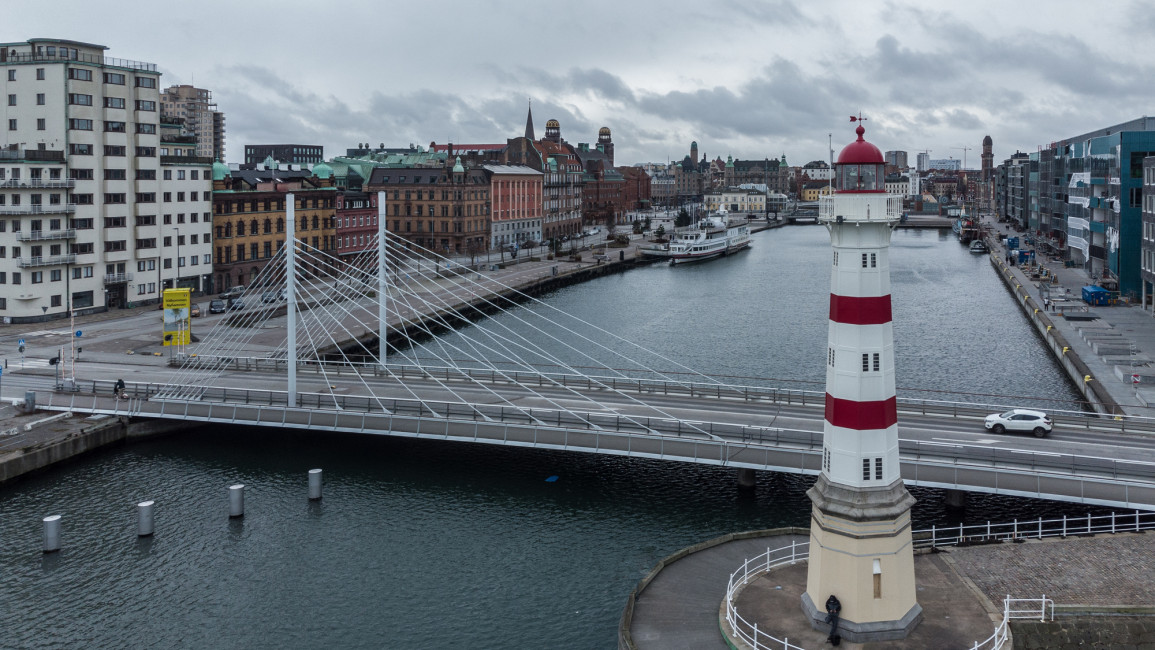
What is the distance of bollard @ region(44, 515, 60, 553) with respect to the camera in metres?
32.6

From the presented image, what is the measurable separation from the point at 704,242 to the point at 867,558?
13602 centimetres

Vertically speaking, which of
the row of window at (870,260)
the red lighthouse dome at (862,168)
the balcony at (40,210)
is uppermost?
the balcony at (40,210)

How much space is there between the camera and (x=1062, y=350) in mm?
61844

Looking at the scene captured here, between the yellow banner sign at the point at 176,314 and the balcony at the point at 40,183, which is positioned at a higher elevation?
the balcony at the point at 40,183

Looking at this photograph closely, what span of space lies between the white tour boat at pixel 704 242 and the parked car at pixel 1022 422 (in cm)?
10990

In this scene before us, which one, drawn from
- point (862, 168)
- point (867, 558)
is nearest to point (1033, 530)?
point (867, 558)

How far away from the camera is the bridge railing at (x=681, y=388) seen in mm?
39625

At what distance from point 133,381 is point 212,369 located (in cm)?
371

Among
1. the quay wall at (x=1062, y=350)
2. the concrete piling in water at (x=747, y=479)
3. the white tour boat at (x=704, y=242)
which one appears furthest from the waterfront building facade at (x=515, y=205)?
the concrete piling in water at (x=747, y=479)

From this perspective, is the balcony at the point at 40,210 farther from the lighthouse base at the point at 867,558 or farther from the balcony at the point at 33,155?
the lighthouse base at the point at 867,558

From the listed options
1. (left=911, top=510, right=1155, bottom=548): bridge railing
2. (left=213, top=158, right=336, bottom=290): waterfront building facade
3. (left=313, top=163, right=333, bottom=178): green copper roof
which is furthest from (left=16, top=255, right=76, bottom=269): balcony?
(left=911, top=510, right=1155, bottom=548): bridge railing

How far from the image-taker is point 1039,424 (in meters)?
37.7

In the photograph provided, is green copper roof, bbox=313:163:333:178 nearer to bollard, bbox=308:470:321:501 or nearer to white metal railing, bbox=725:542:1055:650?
bollard, bbox=308:470:321:501

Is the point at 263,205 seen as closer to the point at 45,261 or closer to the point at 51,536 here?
the point at 45,261
